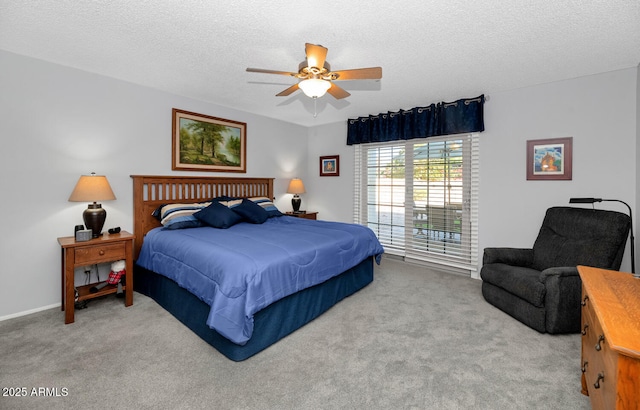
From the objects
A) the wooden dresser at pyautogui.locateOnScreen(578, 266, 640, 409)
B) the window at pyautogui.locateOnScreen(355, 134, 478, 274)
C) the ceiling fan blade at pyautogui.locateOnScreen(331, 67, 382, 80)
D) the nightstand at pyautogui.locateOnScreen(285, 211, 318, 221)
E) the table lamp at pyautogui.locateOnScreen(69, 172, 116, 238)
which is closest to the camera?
the wooden dresser at pyautogui.locateOnScreen(578, 266, 640, 409)

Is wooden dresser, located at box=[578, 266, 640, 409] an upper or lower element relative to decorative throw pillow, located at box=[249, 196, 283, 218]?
lower

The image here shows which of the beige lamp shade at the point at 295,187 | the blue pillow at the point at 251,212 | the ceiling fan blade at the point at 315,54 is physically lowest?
the blue pillow at the point at 251,212

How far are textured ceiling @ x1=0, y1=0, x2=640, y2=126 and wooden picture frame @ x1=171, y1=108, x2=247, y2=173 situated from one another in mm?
631

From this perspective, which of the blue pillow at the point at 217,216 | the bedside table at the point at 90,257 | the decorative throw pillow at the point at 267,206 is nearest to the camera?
the bedside table at the point at 90,257

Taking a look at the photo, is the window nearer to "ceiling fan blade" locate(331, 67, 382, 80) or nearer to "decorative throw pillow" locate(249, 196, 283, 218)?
"decorative throw pillow" locate(249, 196, 283, 218)

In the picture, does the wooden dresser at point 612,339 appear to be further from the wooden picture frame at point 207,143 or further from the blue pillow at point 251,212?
the wooden picture frame at point 207,143

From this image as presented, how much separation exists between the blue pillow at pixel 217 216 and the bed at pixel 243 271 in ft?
0.33

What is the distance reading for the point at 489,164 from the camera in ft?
12.9

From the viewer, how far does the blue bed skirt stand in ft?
7.26

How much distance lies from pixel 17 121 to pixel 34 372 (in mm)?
2359

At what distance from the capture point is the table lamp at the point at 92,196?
2881 millimetres

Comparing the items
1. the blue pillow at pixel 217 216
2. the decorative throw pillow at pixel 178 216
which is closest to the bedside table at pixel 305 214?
the blue pillow at pixel 217 216

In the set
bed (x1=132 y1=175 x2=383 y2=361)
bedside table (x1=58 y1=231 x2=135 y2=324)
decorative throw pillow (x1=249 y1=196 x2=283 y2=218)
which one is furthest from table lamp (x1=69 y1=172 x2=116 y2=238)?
decorative throw pillow (x1=249 y1=196 x2=283 y2=218)

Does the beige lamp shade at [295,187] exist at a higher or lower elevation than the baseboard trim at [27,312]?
higher
